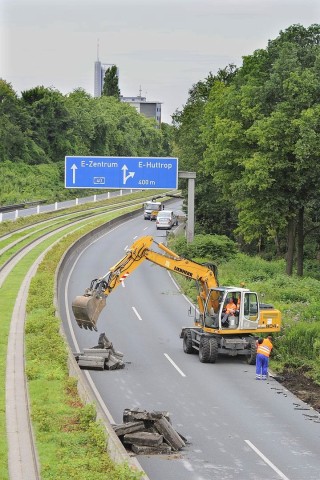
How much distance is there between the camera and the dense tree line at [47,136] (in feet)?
336

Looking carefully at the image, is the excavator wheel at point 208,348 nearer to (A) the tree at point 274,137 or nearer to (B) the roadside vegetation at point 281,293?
(B) the roadside vegetation at point 281,293

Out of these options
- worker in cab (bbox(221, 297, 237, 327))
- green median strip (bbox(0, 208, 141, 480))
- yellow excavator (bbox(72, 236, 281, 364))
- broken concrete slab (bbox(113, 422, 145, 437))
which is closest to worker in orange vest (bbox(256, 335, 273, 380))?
yellow excavator (bbox(72, 236, 281, 364))

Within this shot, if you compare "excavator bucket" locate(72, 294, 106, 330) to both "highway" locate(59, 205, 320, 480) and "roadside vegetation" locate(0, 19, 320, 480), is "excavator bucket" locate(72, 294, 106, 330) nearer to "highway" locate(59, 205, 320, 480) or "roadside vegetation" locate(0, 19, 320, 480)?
"roadside vegetation" locate(0, 19, 320, 480)

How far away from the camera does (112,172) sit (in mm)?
61656

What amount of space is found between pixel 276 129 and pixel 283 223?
5.88 meters

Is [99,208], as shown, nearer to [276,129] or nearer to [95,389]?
[276,129]

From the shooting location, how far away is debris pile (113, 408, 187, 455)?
22.3 m

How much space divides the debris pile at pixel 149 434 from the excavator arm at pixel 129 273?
8053mm

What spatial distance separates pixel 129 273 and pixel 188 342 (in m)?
4.00

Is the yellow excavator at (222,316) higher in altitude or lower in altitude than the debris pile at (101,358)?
higher

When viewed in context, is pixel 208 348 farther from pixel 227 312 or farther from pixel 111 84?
pixel 111 84

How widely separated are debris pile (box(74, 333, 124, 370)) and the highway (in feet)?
1.19

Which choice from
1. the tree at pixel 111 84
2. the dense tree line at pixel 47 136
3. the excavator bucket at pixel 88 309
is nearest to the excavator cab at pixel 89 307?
the excavator bucket at pixel 88 309

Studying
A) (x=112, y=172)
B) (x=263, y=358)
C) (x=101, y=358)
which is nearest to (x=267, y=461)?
(x=263, y=358)
